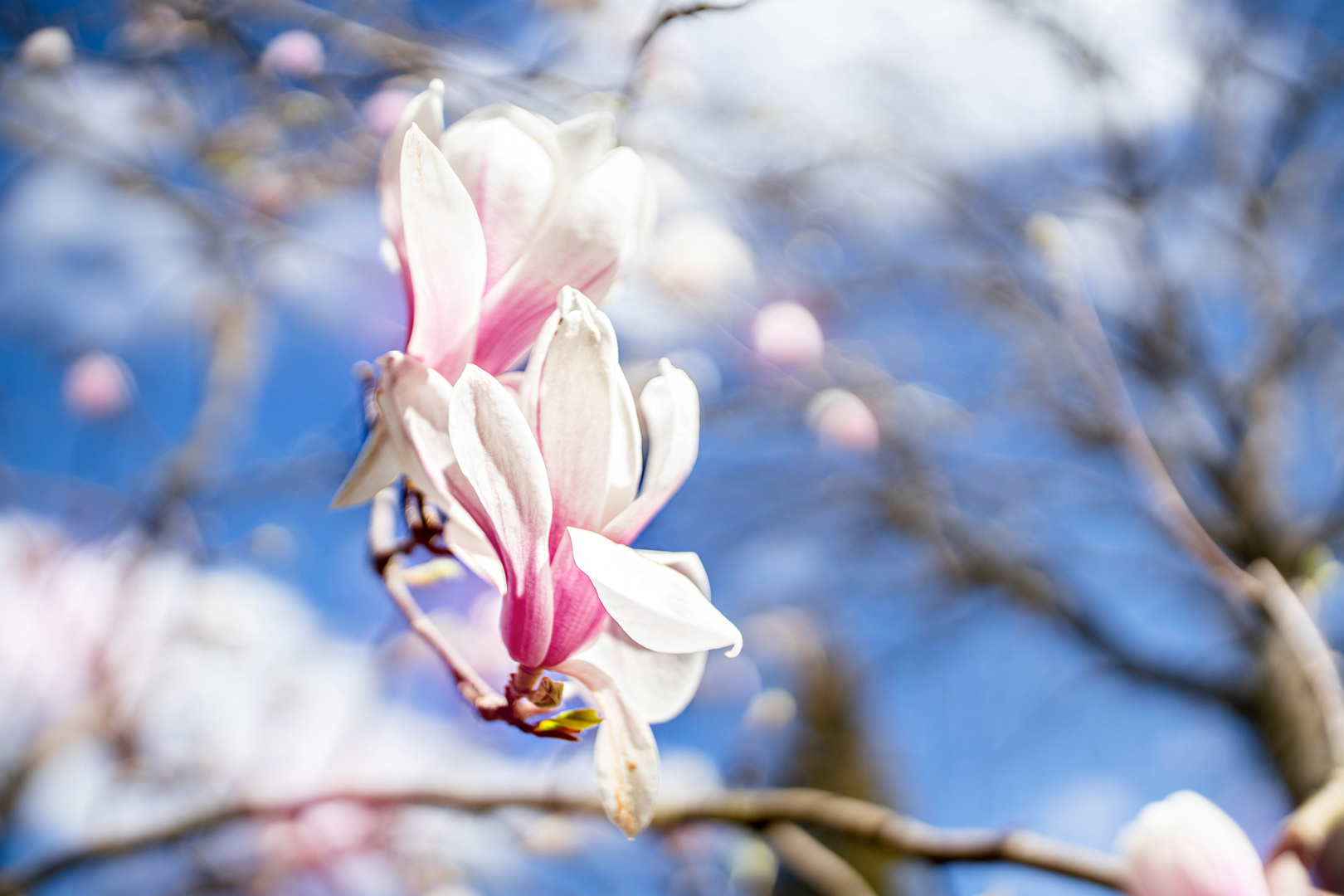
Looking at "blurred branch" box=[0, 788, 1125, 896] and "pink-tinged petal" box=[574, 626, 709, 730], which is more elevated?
"pink-tinged petal" box=[574, 626, 709, 730]

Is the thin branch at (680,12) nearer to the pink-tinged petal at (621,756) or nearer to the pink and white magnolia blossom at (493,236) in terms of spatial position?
the pink and white magnolia blossom at (493,236)

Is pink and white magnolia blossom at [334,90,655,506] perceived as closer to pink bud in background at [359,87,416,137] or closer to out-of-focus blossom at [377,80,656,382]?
out-of-focus blossom at [377,80,656,382]

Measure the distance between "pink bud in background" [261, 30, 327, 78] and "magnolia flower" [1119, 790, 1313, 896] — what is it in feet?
3.09

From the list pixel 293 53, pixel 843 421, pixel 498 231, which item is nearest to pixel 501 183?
pixel 498 231

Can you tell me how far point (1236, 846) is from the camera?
370mm

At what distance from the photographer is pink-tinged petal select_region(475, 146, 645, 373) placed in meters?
0.31

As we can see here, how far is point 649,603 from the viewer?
0.26 metres

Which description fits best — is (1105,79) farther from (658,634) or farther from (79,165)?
(658,634)

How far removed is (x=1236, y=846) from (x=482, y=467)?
38cm

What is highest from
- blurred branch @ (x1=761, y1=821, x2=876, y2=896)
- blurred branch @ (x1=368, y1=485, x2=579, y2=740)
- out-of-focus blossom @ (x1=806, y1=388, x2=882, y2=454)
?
blurred branch @ (x1=368, y1=485, x2=579, y2=740)

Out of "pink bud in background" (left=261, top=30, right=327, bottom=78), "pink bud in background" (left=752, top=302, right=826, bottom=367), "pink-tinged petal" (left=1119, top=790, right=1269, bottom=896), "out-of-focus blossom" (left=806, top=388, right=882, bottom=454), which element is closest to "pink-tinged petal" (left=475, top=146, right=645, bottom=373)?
"pink-tinged petal" (left=1119, top=790, right=1269, bottom=896)

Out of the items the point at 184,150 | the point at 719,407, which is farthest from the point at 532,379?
the point at 719,407

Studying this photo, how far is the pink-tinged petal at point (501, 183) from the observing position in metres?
0.32

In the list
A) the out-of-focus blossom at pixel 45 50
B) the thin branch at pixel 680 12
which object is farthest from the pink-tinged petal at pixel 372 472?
the out-of-focus blossom at pixel 45 50
